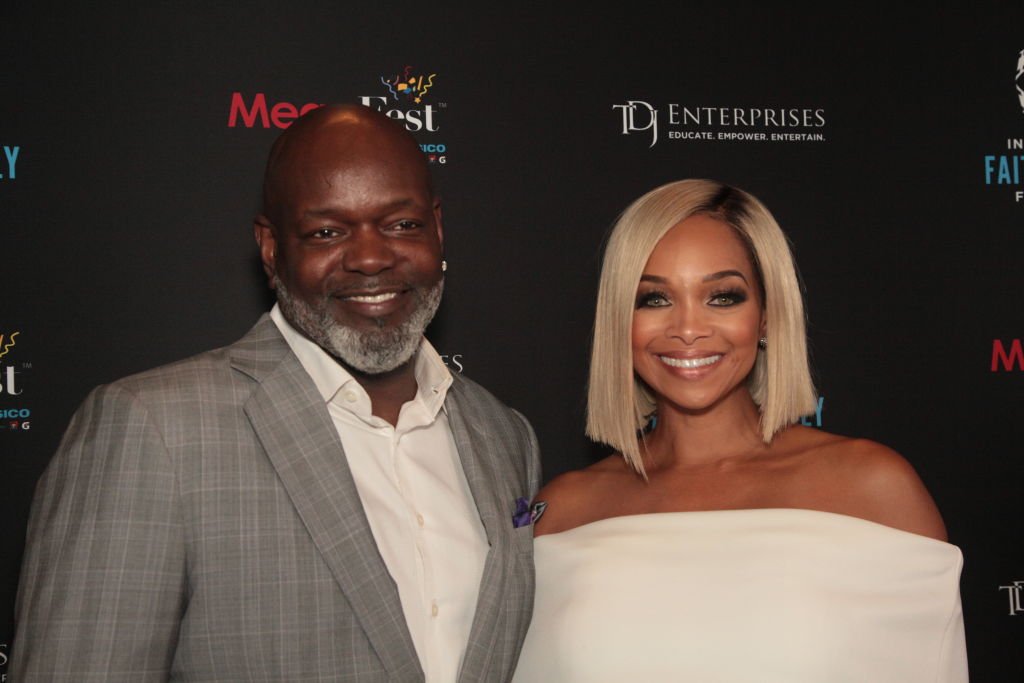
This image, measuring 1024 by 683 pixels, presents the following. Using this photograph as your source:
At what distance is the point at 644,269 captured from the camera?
2.58 metres

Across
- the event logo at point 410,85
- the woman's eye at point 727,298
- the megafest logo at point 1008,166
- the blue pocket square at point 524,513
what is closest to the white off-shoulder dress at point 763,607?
the blue pocket square at point 524,513

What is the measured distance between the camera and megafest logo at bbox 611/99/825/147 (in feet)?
11.7

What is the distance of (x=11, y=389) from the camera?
3150 mm

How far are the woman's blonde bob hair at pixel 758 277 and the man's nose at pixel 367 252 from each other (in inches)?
24.2

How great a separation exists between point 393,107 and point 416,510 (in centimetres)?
156

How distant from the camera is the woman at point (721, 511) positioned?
2.29m

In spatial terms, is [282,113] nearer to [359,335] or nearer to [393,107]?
[393,107]

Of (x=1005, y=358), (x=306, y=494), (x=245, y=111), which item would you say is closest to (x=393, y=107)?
(x=245, y=111)

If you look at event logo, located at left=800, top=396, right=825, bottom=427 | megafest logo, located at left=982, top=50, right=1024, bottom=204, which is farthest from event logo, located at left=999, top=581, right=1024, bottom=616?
megafest logo, located at left=982, top=50, right=1024, bottom=204

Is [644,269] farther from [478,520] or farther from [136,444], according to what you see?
[136,444]

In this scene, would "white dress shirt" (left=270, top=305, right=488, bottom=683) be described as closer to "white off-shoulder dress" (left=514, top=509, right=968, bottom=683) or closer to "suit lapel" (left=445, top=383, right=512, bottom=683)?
"suit lapel" (left=445, top=383, right=512, bottom=683)

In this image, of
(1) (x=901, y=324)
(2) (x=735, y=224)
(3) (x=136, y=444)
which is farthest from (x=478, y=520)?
(1) (x=901, y=324)

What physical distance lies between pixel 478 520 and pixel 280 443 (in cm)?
52

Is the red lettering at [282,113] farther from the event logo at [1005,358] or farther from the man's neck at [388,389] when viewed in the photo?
the event logo at [1005,358]
